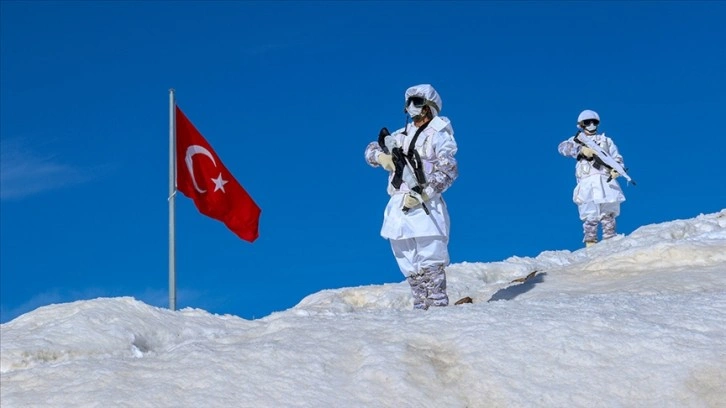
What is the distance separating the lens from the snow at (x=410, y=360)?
14.3 ft

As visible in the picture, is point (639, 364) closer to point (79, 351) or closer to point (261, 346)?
point (261, 346)

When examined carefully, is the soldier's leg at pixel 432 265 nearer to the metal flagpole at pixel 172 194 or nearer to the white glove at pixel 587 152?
the metal flagpole at pixel 172 194

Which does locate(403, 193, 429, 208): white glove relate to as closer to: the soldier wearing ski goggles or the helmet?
the soldier wearing ski goggles

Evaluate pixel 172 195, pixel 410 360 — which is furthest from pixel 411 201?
pixel 172 195

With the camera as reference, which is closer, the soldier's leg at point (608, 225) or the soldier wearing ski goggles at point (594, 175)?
the soldier wearing ski goggles at point (594, 175)

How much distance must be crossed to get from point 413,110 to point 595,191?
8.47 m

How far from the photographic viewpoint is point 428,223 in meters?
8.86

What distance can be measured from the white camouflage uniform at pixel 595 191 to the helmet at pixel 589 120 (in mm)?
147

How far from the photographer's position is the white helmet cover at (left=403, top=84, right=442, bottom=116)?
366 inches

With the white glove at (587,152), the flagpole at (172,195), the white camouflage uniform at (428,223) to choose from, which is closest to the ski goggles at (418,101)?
the white camouflage uniform at (428,223)

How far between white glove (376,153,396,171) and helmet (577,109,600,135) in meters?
→ 8.51

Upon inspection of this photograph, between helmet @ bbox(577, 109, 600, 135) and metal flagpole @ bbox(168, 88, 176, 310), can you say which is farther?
helmet @ bbox(577, 109, 600, 135)

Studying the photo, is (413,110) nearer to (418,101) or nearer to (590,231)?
(418,101)

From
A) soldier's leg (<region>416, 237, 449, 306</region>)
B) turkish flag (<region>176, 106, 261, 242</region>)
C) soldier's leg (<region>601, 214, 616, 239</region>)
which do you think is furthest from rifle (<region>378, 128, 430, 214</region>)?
soldier's leg (<region>601, 214, 616, 239</region>)
